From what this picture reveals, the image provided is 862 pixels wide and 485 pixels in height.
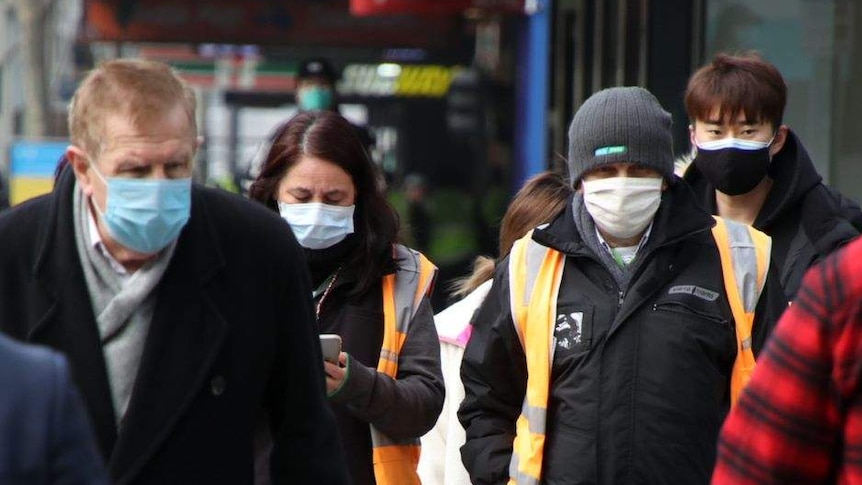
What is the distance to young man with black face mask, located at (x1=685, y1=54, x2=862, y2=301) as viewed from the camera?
5.13 meters

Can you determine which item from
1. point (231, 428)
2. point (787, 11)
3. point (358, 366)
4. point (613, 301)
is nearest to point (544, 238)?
point (613, 301)

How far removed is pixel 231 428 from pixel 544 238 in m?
1.12

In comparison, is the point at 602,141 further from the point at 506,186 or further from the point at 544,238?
the point at 506,186

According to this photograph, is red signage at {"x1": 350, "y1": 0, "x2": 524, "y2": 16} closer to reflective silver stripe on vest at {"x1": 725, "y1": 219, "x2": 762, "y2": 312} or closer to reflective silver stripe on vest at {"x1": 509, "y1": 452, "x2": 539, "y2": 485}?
reflective silver stripe on vest at {"x1": 725, "y1": 219, "x2": 762, "y2": 312}

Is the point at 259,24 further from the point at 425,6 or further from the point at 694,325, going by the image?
the point at 694,325

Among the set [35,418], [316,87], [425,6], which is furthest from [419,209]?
[35,418]

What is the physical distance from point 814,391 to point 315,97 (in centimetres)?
657

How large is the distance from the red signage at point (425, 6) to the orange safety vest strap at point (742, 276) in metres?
8.45

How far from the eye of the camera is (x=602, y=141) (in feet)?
13.8

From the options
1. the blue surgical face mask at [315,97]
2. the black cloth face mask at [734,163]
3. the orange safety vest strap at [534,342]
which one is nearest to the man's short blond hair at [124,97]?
the orange safety vest strap at [534,342]

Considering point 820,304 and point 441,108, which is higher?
point 820,304

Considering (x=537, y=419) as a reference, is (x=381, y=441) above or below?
below

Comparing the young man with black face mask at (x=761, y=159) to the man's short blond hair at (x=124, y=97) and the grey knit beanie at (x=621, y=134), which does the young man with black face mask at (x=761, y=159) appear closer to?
the grey knit beanie at (x=621, y=134)

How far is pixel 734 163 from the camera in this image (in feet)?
16.9
